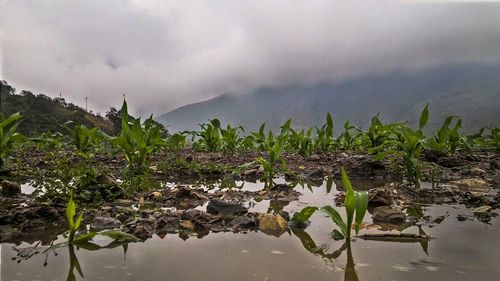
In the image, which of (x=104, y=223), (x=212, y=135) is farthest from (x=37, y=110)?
(x=104, y=223)

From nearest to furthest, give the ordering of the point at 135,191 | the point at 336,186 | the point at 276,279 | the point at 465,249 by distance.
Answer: the point at 276,279 → the point at 465,249 → the point at 135,191 → the point at 336,186

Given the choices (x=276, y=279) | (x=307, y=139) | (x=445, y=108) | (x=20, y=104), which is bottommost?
(x=276, y=279)

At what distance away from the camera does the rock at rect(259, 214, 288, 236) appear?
2164 mm

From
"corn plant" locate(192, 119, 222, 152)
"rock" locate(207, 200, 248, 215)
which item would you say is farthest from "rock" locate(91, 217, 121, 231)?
"corn plant" locate(192, 119, 222, 152)

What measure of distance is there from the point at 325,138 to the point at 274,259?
6715mm

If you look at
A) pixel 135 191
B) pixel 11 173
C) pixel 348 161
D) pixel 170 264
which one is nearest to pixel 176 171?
pixel 135 191

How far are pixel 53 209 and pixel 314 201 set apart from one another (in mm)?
1986

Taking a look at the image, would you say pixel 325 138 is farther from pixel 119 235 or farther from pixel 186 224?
pixel 119 235

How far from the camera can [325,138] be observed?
817cm

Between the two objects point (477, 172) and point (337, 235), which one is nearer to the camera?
point (337, 235)

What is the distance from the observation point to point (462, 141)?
6910mm

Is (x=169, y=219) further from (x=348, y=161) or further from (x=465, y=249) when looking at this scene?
(x=348, y=161)

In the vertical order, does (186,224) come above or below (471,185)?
below

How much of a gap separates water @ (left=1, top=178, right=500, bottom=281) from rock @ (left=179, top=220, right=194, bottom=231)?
0.52ft
